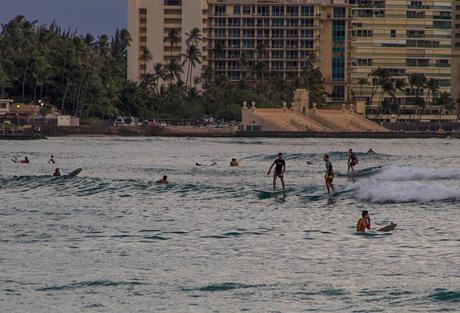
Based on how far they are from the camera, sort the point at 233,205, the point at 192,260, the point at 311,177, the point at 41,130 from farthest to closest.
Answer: the point at 41,130, the point at 311,177, the point at 233,205, the point at 192,260

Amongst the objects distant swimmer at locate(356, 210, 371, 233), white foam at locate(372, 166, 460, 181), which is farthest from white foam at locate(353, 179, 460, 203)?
distant swimmer at locate(356, 210, 371, 233)

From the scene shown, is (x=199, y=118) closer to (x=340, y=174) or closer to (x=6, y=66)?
(x=6, y=66)

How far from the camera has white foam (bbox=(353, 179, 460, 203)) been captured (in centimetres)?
4788

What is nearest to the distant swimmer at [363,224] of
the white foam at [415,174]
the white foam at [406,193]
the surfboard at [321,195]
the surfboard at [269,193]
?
the white foam at [406,193]

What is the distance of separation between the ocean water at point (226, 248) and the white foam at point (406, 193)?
0.08 meters

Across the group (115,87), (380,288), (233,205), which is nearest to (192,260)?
(380,288)

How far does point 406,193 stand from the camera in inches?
1923

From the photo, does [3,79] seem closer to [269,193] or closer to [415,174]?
[415,174]

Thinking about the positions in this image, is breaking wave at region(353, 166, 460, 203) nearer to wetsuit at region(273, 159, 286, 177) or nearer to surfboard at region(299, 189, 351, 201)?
surfboard at region(299, 189, 351, 201)

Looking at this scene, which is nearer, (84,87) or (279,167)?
(279,167)

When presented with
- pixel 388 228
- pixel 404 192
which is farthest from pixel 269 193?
pixel 388 228

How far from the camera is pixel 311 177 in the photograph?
68812 millimetres

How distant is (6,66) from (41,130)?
34.4 ft

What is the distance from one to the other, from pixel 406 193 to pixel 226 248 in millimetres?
16689
